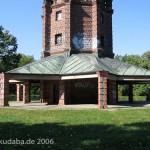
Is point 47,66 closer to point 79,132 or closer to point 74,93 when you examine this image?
point 74,93

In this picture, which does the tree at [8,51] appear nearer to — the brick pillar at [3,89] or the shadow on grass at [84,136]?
the brick pillar at [3,89]

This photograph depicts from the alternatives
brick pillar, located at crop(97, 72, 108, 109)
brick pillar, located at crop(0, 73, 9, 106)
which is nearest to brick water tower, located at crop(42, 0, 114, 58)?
brick pillar, located at crop(0, 73, 9, 106)

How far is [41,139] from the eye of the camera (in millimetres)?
8445

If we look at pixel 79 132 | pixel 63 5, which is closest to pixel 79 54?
pixel 63 5

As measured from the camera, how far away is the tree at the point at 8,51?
48416 millimetres

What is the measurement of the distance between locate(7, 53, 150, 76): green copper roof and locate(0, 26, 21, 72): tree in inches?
884

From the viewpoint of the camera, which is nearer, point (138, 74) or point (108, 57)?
point (138, 74)

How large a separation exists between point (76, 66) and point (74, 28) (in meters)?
5.63

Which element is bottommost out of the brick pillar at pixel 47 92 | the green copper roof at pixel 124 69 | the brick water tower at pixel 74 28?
the brick pillar at pixel 47 92

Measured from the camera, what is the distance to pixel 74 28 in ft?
91.1

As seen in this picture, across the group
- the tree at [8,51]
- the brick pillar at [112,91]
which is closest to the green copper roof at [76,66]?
the brick pillar at [112,91]

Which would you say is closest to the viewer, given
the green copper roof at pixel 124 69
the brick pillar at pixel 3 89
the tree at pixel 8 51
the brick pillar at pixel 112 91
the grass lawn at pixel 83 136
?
the grass lawn at pixel 83 136

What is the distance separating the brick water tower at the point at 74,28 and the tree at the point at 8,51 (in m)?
21.0

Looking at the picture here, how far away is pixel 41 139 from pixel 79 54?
761 inches
